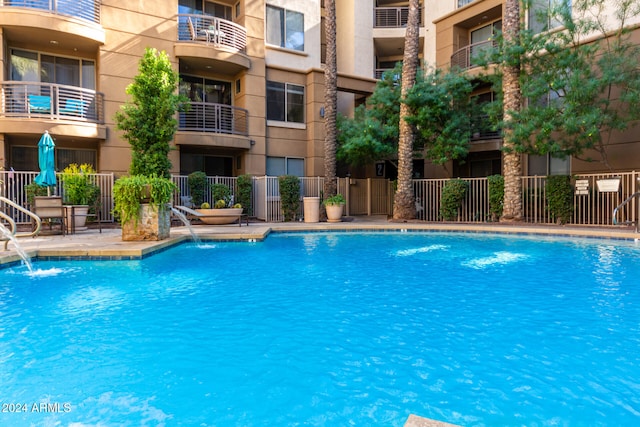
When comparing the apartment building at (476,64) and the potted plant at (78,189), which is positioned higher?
the apartment building at (476,64)

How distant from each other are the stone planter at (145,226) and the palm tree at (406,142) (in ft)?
29.8

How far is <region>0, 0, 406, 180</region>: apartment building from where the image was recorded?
1348cm

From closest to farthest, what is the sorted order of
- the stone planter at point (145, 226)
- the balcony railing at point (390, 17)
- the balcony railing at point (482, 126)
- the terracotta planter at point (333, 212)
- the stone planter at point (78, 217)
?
1. the stone planter at point (145, 226)
2. the stone planter at point (78, 217)
3. the terracotta planter at point (333, 212)
4. the balcony railing at point (482, 126)
5. the balcony railing at point (390, 17)

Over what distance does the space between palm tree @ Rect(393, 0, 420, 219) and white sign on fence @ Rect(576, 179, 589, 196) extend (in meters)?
5.29

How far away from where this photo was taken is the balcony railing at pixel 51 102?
1322 cm

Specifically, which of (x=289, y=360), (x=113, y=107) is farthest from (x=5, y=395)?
(x=113, y=107)

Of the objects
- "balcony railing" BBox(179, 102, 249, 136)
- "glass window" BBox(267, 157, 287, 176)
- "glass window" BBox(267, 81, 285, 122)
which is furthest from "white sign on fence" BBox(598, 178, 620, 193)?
"balcony railing" BBox(179, 102, 249, 136)

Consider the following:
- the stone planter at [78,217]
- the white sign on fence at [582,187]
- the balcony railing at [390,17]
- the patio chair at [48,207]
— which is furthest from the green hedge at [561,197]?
the patio chair at [48,207]

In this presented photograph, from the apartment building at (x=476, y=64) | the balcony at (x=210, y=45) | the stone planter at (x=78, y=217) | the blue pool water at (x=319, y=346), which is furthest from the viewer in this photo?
the balcony at (x=210, y=45)

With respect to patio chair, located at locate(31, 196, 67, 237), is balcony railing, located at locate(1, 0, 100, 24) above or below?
above

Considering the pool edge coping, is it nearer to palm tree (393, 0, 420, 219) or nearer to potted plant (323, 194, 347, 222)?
potted plant (323, 194, 347, 222)

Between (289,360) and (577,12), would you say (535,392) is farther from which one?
(577,12)

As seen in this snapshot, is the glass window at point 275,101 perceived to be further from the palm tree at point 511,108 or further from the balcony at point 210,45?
the palm tree at point 511,108

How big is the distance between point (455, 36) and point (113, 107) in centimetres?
1477
